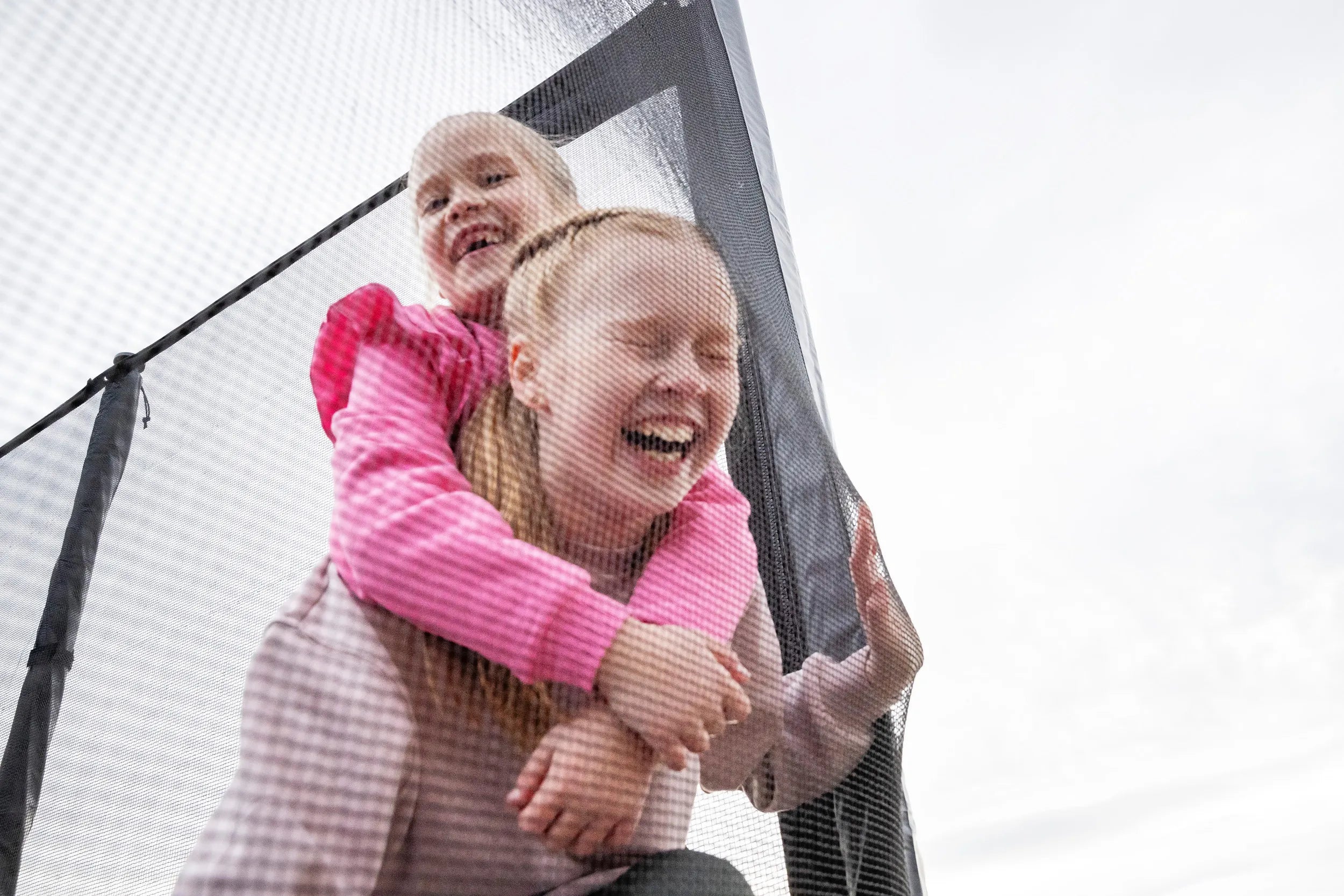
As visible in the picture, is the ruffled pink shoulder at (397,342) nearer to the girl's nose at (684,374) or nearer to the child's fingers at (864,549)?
the girl's nose at (684,374)

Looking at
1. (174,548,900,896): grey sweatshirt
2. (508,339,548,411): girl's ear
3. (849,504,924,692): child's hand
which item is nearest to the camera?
(174,548,900,896): grey sweatshirt

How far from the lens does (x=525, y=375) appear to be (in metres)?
0.36

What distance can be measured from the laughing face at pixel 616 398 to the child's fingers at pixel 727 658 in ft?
0.18

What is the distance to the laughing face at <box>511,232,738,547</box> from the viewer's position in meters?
0.36

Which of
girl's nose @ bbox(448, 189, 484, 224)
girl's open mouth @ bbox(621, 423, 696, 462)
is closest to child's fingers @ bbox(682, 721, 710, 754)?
girl's open mouth @ bbox(621, 423, 696, 462)

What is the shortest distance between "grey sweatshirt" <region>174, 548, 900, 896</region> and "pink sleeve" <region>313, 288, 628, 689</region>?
11mm

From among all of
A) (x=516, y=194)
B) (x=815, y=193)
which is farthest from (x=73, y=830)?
(x=815, y=193)

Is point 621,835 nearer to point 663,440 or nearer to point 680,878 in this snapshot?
point 680,878

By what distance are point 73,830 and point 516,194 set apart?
271 mm

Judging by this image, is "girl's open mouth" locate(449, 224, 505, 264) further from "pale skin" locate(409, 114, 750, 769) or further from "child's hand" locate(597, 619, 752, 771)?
"child's hand" locate(597, 619, 752, 771)

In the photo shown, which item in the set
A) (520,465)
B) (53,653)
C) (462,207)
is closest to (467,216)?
(462,207)

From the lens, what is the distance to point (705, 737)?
337mm

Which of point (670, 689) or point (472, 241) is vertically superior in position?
point (472, 241)

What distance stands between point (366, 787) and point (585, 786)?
0.23 ft
